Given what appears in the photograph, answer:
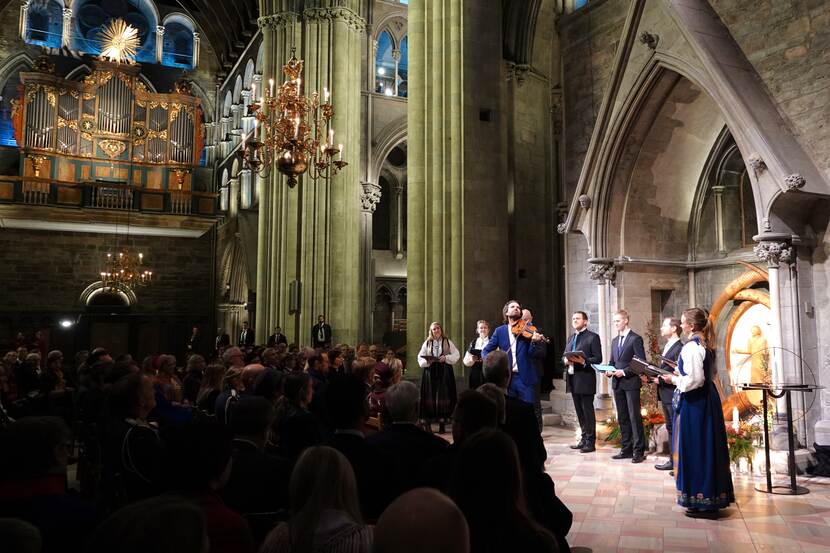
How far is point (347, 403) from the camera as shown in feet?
9.59

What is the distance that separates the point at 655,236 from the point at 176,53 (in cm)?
2322

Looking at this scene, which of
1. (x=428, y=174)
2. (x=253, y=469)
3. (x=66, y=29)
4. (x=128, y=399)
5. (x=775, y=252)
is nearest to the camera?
(x=253, y=469)

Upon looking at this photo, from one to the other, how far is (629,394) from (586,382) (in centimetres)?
56

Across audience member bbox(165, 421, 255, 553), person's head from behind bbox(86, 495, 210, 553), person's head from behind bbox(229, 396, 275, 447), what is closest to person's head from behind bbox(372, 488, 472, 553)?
person's head from behind bbox(86, 495, 210, 553)

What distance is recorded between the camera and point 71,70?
2473 cm

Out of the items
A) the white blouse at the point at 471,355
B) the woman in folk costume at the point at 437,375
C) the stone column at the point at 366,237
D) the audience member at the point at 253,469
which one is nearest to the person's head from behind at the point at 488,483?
the audience member at the point at 253,469

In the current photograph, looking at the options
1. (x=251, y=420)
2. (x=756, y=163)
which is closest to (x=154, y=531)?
(x=251, y=420)

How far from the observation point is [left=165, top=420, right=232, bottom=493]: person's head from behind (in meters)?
2.05

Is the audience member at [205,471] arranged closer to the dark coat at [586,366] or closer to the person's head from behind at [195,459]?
the person's head from behind at [195,459]

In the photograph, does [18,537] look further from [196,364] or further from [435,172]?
[435,172]

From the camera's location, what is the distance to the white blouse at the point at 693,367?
495 centimetres

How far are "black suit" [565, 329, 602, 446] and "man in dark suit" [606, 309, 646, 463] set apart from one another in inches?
12.4

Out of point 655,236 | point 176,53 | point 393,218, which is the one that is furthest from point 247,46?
point 655,236

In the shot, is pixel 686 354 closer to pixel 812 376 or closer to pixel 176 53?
pixel 812 376
